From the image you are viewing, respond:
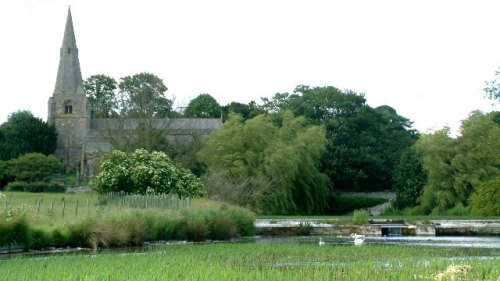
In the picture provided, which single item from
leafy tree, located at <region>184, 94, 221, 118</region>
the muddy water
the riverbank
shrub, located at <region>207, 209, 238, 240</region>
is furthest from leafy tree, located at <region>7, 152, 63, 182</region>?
the muddy water

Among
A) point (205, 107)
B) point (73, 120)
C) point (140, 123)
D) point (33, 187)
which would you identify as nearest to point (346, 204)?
point (140, 123)

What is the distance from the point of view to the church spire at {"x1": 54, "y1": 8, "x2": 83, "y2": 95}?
104250 millimetres

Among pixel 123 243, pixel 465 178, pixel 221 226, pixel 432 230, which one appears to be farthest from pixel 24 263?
pixel 465 178

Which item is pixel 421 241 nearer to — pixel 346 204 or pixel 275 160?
pixel 275 160

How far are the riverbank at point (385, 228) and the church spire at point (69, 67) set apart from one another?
68614 millimetres

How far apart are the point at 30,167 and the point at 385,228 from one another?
48865mm

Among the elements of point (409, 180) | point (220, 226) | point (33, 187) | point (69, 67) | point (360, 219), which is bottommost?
point (220, 226)

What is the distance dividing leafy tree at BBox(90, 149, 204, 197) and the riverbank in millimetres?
6540

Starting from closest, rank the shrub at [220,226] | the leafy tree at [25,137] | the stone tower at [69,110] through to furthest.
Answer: the shrub at [220,226], the leafy tree at [25,137], the stone tower at [69,110]

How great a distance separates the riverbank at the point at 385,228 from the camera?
136ft

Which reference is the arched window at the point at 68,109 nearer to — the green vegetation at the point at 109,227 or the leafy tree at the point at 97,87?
the leafy tree at the point at 97,87

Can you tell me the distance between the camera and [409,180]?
66.7 metres

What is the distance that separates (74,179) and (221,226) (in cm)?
6295

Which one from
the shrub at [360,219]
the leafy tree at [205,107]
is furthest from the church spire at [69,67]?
the shrub at [360,219]
